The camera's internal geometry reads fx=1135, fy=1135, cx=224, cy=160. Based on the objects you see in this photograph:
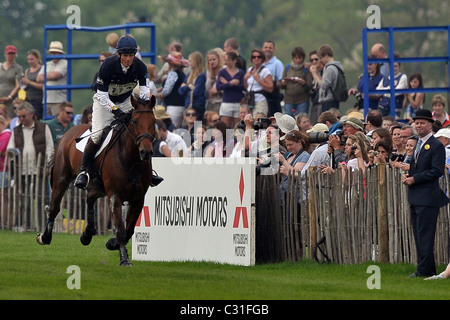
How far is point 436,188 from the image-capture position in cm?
1465

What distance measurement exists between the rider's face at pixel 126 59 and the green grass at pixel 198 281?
2.94 m

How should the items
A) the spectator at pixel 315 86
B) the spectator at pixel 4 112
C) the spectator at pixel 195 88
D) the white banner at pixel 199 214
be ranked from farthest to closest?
1. the spectator at pixel 4 112
2. the spectator at pixel 195 88
3. the spectator at pixel 315 86
4. the white banner at pixel 199 214

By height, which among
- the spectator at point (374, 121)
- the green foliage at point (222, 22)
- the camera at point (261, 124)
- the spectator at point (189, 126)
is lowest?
the camera at point (261, 124)

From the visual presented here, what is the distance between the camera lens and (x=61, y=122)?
25156 millimetres

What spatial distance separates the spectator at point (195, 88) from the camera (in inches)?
969

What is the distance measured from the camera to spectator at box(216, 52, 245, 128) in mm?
23641

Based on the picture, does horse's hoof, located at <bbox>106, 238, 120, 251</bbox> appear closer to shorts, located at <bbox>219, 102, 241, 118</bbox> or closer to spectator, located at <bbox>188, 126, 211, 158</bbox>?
spectator, located at <bbox>188, 126, 211, 158</bbox>

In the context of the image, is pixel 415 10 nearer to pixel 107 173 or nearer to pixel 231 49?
pixel 231 49

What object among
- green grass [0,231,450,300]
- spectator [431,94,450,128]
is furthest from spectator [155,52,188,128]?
green grass [0,231,450,300]

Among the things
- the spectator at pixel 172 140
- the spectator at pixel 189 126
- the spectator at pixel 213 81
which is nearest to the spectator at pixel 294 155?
the spectator at pixel 172 140

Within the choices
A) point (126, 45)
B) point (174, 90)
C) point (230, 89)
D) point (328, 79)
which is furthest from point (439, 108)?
point (174, 90)

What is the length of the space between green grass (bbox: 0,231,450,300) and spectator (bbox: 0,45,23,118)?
10741 mm

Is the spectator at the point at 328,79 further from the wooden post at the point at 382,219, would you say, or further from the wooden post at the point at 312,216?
the wooden post at the point at 382,219
